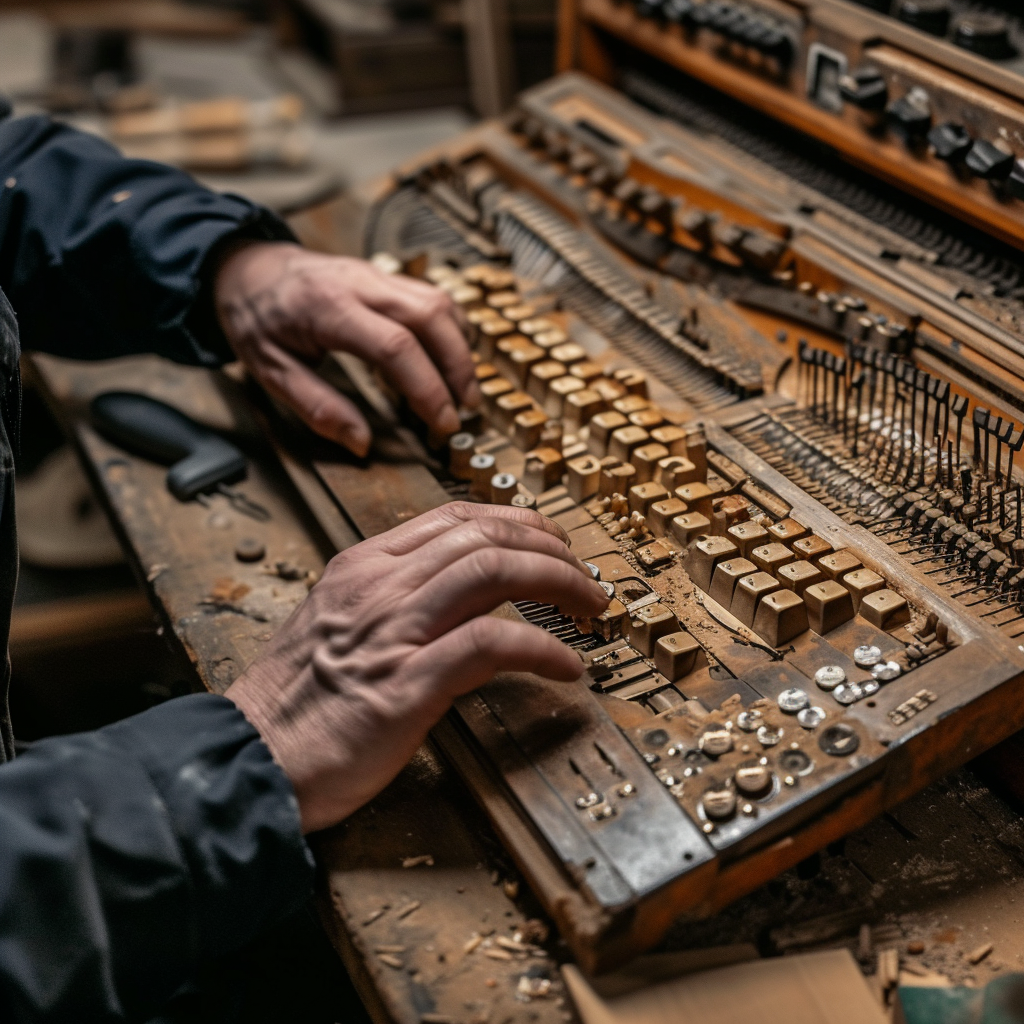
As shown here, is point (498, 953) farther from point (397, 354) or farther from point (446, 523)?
point (397, 354)

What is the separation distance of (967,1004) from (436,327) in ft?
3.57

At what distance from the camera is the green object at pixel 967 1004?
1036 mm

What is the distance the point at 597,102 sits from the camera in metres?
2.14

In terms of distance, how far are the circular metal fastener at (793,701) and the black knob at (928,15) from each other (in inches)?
42.3

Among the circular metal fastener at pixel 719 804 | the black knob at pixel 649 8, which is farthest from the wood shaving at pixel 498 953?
the black knob at pixel 649 8

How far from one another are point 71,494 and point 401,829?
1.91 meters

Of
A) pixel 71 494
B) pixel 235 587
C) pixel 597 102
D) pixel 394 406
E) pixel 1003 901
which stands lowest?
pixel 71 494

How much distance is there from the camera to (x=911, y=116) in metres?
1.51

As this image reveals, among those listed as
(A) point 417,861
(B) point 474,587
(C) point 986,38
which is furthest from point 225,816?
(C) point 986,38

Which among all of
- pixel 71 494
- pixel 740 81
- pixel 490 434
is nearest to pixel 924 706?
pixel 490 434

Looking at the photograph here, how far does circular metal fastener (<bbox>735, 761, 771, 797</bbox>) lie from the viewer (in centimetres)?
103

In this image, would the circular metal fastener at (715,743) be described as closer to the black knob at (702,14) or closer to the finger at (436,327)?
the finger at (436,327)

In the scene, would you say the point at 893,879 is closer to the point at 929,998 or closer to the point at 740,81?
the point at 929,998

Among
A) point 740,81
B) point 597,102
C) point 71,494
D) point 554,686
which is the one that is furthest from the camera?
point 71,494
